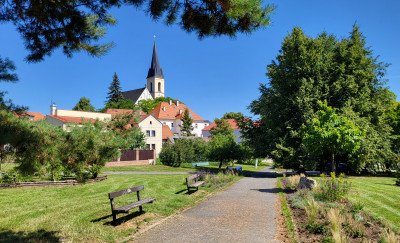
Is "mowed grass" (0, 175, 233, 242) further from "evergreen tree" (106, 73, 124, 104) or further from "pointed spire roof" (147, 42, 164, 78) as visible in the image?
"pointed spire roof" (147, 42, 164, 78)

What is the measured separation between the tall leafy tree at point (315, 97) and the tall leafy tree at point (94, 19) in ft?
64.0

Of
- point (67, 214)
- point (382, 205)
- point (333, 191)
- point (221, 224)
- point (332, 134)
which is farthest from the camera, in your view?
point (332, 134)

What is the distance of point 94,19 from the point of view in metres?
5.70

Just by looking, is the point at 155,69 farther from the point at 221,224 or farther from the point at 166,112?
the point at 221,224

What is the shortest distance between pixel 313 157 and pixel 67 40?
70.6 ft

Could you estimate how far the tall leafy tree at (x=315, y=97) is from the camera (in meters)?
23.2

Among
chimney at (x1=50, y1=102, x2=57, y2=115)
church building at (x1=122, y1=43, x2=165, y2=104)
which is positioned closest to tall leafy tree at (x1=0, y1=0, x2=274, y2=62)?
chimney at (x1=50, y1=102, x2=57, y2=115)

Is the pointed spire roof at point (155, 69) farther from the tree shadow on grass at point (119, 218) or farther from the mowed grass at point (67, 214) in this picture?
the tree shadow on grass at point (119, 218)

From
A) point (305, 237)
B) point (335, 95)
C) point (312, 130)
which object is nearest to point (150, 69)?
point (335, 95)

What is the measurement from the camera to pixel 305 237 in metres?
6.80

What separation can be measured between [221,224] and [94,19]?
6170mm

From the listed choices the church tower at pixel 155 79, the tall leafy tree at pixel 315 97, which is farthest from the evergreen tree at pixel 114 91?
the tall leafy tree at pixel 315 97

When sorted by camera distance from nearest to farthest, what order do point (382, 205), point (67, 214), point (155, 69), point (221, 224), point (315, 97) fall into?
1. point (221, 224)
2. point (67, 214)
3. point (382, 205)
4. point (315, 97)
5. point (155, 69)

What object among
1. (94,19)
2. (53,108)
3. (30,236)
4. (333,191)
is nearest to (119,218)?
(30,236)
